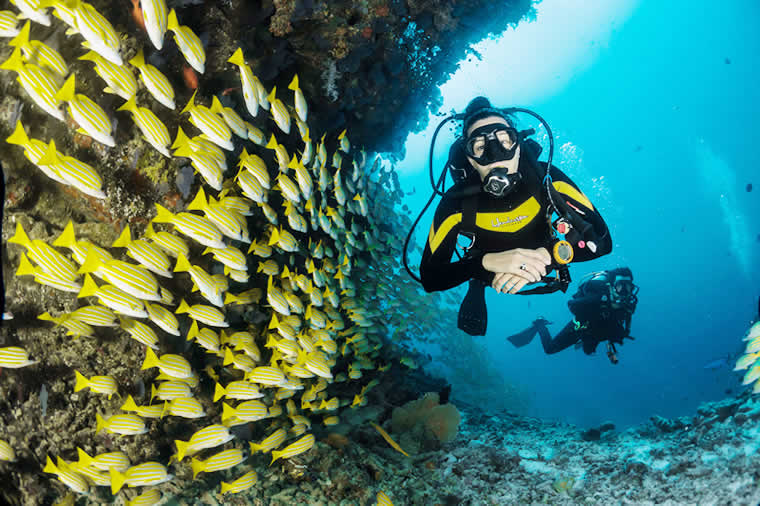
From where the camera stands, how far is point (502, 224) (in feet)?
14.5

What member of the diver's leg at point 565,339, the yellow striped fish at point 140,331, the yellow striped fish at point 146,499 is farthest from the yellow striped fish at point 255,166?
the diver's leg at point 565,339

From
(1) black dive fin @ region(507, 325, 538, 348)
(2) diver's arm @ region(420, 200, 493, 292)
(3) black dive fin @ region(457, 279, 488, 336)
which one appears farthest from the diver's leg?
(2) diver's arm @ region(420, 200, 493, 292)

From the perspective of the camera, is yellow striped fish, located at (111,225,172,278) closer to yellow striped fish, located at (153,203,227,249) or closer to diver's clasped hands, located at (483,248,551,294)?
yellow striped fish, located at (153,203,227,249)

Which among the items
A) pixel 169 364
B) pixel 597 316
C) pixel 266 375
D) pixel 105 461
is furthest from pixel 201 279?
pixel 597 316

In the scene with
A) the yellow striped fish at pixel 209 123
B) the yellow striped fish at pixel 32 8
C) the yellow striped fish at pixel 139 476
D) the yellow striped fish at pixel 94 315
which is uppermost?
the yellow striped fish at pixel 209 123

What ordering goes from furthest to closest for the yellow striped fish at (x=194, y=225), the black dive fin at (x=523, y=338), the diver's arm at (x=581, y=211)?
the black dive fin at (x=523, y=338) < the diver's arm at (x=581, y=211) < the yellow striped fish at (x=194, y=225)

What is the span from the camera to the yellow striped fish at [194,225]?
3004 millimetres

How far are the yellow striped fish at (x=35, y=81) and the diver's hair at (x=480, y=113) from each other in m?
3.84

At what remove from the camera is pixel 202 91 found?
4.51 metres

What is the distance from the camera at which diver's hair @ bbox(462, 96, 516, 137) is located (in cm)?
439

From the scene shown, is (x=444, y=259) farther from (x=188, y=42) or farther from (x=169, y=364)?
(x=188, y=42)

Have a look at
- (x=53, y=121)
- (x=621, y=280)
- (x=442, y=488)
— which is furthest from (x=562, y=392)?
(x=53, y=121)

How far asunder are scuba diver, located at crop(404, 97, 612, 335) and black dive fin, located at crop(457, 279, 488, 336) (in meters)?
0.01

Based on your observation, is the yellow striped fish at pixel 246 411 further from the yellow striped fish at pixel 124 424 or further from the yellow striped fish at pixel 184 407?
the yellow striped fish at pixel 124 424
